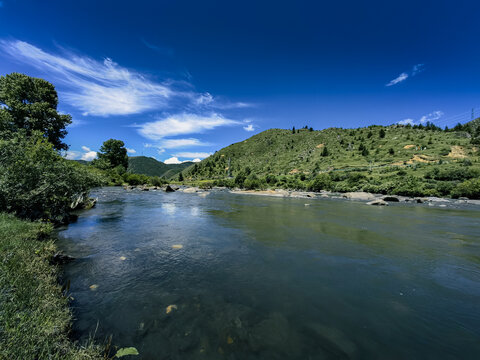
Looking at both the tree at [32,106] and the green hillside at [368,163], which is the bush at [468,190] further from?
the tree at [32,106]

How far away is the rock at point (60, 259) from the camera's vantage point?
8.79 m

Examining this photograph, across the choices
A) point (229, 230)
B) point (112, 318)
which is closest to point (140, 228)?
point (229, 230)

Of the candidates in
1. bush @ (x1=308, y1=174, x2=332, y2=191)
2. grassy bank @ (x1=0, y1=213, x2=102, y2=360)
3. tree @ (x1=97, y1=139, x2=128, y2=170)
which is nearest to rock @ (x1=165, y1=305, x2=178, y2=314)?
grassy bank @ (x1=0, y1=213, x2=102, y2=360)

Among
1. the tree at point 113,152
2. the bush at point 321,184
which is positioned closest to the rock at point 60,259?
the bush at point 321,184

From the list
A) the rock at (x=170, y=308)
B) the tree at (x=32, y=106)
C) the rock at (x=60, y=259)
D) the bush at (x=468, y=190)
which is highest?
the tree at (x=32, y=106)

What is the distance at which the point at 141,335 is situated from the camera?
5020 millimetres

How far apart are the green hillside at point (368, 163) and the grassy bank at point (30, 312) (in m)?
59.1

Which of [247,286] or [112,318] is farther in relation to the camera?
[247,286]

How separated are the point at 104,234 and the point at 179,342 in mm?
11961

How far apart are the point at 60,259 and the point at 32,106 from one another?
3379 centimetres

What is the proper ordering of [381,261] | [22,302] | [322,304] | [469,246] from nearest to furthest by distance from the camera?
1. [22,302]
2. [322,304]
3. [381,261]
4. [469,246]

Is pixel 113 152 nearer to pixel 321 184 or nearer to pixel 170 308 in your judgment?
pixel 321 184

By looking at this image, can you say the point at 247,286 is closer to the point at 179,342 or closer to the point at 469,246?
the point at 179,342

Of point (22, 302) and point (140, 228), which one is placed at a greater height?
point (22, 302)
